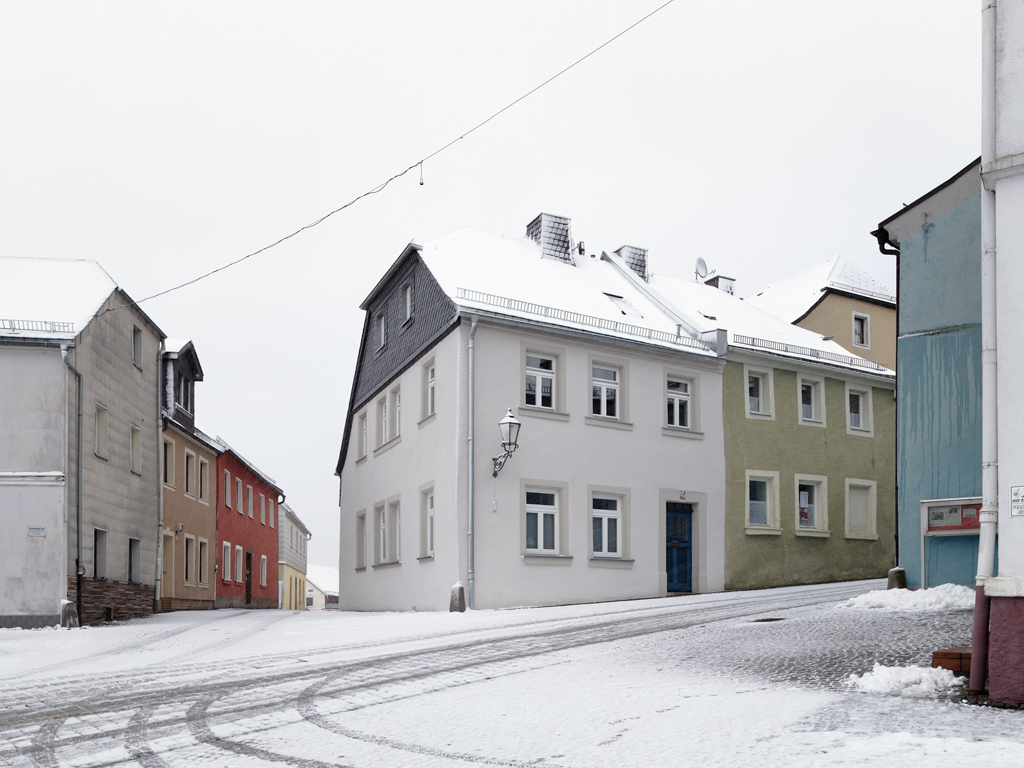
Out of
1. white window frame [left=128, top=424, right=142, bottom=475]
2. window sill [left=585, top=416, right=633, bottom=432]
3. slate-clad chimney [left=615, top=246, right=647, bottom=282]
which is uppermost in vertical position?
slate-clad chimney [left=615, top=246, right=647, bottom=282]

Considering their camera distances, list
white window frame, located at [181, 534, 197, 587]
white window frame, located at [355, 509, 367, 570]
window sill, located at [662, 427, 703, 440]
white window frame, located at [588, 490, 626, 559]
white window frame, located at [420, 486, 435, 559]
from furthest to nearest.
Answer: white window frame, located at [181, 534, 197, 587] < white window frame, located at [355, 509, 367, 570] < window sill, located at [662, 427, 703, 440] < white window frame, located at [420, 486, 435, 559] < white window frame, located at [588, 490, 626, 559]

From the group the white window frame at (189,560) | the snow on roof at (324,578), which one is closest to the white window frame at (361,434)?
the white window frame at (189,560)

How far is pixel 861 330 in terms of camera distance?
A: 120ft

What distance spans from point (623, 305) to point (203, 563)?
55.8 ft

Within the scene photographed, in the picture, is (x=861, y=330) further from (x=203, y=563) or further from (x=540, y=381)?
(x=203, y=563)

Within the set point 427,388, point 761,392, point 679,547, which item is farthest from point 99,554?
point 761,392

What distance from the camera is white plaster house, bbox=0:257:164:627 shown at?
64.9 feet

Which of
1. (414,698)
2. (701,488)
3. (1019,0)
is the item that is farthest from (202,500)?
(1019,0)

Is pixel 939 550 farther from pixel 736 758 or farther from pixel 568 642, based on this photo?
pixel 736 758

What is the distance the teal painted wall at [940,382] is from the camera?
1429 cm

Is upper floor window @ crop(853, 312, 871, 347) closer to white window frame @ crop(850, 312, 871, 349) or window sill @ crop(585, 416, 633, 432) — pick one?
white window frame @ crop(850, 312, 871, 349)

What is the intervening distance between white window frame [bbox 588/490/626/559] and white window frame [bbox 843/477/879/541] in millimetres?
7416

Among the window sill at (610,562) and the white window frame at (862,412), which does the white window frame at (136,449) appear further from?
the white window frame at (862,412)

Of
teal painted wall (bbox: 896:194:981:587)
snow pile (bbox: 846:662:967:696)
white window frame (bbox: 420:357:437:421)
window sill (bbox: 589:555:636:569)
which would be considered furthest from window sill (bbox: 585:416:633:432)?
snow pile (bbox: 846:662:967:696)
